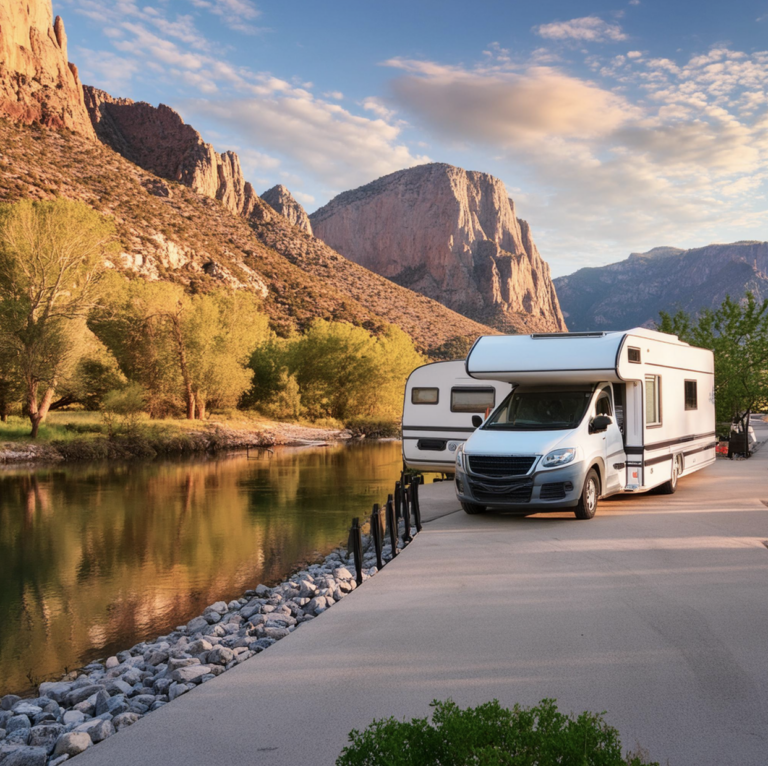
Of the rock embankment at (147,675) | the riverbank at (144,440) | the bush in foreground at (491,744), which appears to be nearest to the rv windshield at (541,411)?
the rock embankment at (147,675)

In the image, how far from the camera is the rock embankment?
4902 mm

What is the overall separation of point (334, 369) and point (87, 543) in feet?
140

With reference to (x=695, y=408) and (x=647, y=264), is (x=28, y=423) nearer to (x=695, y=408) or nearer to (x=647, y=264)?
(x=695, y=408)

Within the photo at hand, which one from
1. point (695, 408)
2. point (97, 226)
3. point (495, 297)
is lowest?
point (695, 408)

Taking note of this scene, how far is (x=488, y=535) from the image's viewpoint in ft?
34.0

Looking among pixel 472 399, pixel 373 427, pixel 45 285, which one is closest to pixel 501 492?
pixel 472 399

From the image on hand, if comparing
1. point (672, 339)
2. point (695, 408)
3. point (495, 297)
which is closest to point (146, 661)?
point (672, 339)

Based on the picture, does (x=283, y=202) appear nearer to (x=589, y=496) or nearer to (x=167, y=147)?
(x=167, y=147)

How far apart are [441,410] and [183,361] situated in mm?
28577

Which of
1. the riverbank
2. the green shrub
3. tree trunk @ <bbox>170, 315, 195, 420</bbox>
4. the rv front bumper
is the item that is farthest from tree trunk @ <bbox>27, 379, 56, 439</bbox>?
the rv front bumper

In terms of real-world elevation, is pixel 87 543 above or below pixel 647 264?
below

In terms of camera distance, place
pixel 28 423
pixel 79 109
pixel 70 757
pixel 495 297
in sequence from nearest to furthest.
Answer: pixel 70 757 → pixel 28 423 → pixel 79 109 → pixel 495 297

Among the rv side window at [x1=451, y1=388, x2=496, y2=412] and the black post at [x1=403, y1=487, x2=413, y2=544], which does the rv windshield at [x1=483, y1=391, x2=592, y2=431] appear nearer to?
the black post at [x1=403, y1=487, x2=413, y2=544]

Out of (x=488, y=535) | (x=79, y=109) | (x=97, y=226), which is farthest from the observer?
(x=79, y=109)
